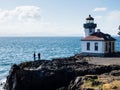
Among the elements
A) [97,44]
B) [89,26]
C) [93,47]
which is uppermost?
[89,26]

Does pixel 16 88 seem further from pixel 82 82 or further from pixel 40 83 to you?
pixel 82 82

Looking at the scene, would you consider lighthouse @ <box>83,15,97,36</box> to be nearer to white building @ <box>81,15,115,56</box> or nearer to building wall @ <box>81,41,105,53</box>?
white building @ <box>81,15,115,56</box>

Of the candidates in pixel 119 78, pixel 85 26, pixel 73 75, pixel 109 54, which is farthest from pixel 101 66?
pixel 85 26

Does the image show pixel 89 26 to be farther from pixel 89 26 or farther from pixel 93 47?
pixel 93 47

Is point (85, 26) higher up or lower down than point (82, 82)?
higher up

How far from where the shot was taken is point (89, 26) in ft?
194

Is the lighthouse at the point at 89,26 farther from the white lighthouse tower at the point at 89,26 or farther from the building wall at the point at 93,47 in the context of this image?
the building wall at the point at 93,47

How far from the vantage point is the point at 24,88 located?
39.2 metres

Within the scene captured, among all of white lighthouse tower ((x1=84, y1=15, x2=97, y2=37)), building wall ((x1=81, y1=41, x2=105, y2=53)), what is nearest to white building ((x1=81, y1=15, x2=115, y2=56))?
building wall ((x1=81, y1=41, x2=105, y2=53))

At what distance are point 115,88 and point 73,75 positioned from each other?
875 centimetres

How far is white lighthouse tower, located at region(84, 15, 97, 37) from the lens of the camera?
5903 centimetres

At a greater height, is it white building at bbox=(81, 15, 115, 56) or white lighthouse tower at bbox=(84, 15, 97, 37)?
white lighthouse tower at bbox=(84, 15, 97, 37)

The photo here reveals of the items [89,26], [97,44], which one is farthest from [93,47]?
[89,26]

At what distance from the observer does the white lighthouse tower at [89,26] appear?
59031mm
